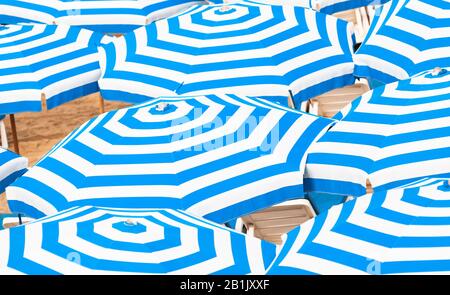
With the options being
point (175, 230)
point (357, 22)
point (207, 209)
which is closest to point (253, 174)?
point (207, 209)

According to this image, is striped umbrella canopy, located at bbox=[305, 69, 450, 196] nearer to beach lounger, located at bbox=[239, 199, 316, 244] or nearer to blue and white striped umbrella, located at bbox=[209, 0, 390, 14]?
beach lounger, located at bbox=[239, 199, 316, 244]

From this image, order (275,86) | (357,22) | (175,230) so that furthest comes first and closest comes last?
(357,22) → (275,86) → (175,230)

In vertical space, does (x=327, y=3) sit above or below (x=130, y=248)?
above

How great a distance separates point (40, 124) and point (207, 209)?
5390mm

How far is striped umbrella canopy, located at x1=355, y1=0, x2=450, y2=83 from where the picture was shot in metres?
7.03

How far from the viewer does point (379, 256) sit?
15.0ft

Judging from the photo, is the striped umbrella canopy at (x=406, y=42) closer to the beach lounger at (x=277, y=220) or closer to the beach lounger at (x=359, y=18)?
the beach lounger at (x=277, y=220)

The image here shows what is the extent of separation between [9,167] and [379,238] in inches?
104

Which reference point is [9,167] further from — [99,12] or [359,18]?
[359,18]

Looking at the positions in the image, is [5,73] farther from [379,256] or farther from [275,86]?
[379,256]

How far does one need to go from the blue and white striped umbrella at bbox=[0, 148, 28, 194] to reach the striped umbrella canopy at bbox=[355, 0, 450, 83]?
239cm

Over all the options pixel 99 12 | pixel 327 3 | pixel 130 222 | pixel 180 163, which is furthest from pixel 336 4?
pixel 130 222

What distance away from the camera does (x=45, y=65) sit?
297 inches

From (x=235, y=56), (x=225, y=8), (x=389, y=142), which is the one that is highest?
(x=225, y=8)
